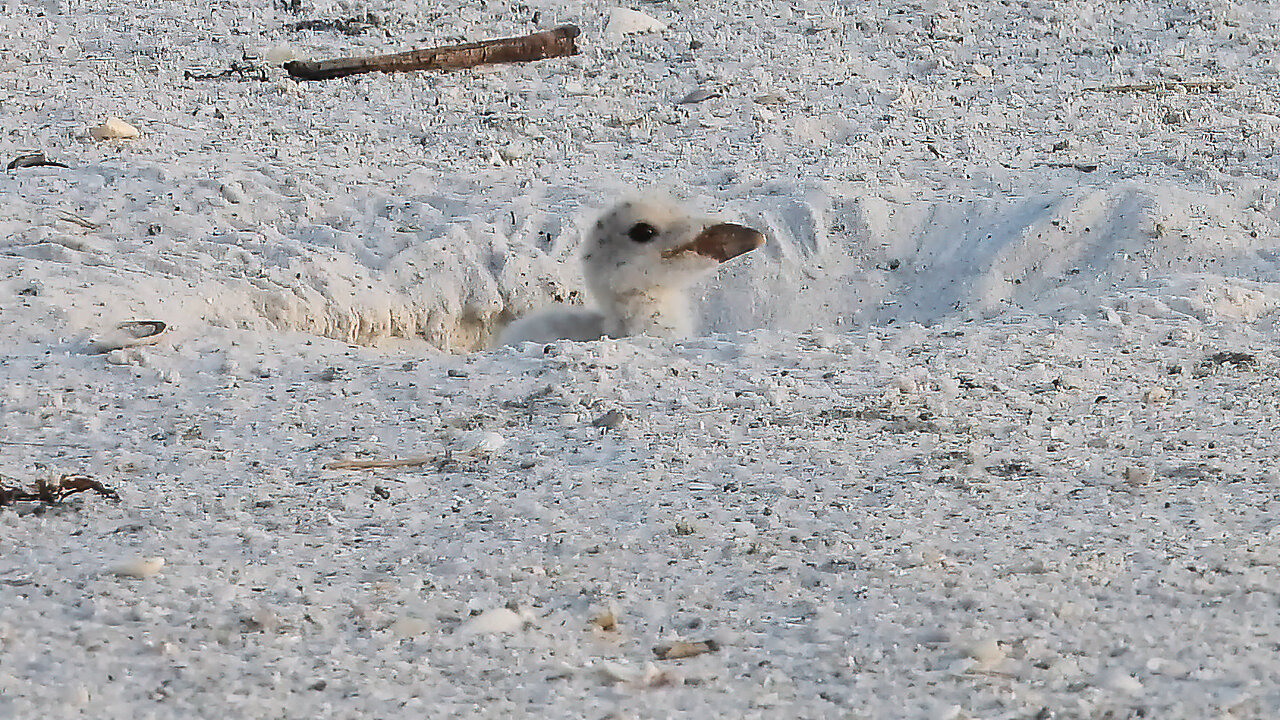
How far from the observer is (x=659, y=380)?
3.62 metres

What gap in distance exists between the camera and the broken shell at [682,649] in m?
2.27

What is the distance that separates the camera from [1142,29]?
734 cm

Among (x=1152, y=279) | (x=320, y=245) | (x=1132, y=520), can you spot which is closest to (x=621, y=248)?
(x=320, y=245)

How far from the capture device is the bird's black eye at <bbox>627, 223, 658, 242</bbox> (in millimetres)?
5137

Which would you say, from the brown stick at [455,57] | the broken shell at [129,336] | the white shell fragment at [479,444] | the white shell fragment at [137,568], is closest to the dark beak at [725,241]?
the broken shell at [129,336]

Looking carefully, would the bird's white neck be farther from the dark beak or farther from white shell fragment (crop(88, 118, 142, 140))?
white shell fragment (crop(88, 118, 142, 140))

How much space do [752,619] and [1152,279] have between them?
2.52 metres

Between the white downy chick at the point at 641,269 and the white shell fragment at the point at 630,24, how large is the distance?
2.12 meters

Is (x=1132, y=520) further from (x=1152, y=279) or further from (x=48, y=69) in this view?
(x=48, y=69)

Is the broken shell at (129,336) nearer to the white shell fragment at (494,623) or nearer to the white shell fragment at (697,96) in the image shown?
the white shell fragment at (494,623)

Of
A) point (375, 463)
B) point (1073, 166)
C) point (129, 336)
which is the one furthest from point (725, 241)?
point (375, 463)

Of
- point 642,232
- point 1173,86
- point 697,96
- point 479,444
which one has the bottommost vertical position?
point 479,444

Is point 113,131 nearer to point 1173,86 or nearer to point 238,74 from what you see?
point 238,74

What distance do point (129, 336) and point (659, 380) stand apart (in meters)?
1.31
